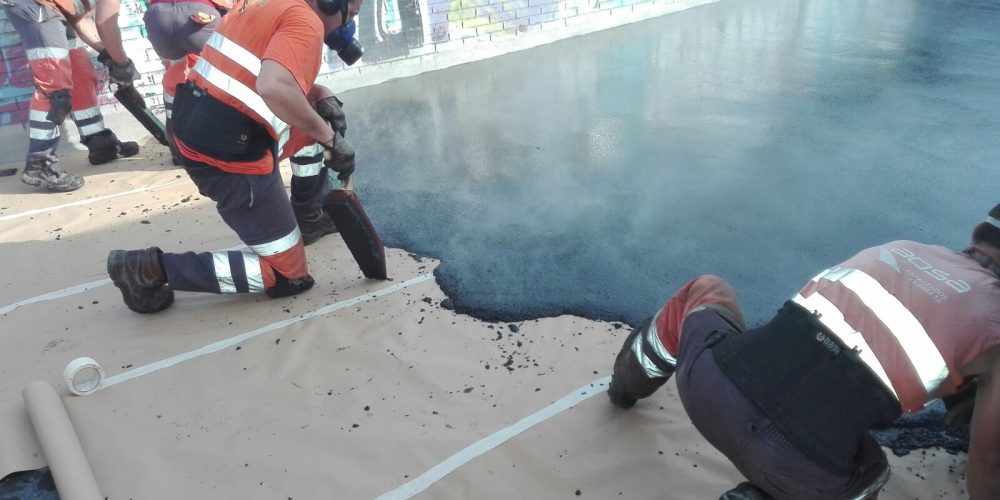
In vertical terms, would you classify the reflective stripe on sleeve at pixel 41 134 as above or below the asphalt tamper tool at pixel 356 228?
above

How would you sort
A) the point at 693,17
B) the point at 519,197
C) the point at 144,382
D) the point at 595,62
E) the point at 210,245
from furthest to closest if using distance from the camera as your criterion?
1. the point at 693,17
2. the point at 595,62
3. the point at 519,197
4. the point at 210,245
5. the point at 144,382

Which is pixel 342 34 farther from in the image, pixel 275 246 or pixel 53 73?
pixel 53 73

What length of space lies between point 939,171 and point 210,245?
464 centimetres

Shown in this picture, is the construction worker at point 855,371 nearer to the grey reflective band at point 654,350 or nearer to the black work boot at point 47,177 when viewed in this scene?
the grey reflective band at point 654,350

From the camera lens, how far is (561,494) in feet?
6.82

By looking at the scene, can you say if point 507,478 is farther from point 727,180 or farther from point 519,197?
point 727,180

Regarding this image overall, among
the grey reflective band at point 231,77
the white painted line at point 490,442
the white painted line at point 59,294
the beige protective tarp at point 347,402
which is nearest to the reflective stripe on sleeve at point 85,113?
the beige protective tarp at point 347,402

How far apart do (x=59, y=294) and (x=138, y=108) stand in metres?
2.46

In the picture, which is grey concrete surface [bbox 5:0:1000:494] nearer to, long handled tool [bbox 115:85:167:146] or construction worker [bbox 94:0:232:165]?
construction worker [bbox 94:0:232:165]

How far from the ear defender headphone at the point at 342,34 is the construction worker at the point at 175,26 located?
5.59 ft

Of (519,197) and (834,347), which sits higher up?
(834,347)

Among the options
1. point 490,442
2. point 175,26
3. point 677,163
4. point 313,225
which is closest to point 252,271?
point 313,225

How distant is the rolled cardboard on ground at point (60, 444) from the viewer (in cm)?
203

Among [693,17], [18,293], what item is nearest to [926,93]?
[693,17]
